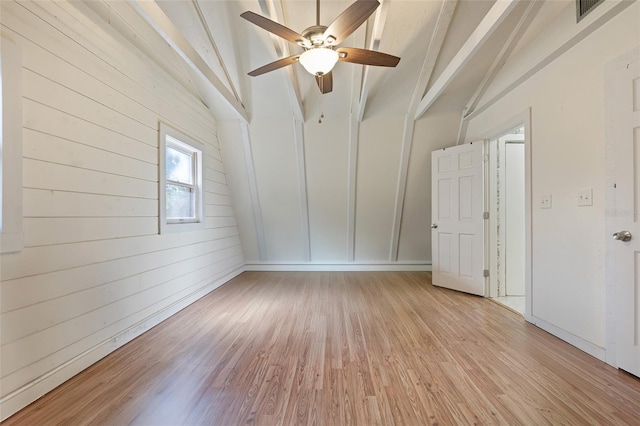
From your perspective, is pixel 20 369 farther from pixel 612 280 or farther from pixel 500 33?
pixel 500 33

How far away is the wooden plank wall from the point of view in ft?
4.75

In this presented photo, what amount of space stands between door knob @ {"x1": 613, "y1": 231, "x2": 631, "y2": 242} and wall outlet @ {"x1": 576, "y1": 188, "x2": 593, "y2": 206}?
0.96 feet

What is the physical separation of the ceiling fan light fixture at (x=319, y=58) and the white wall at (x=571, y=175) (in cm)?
193

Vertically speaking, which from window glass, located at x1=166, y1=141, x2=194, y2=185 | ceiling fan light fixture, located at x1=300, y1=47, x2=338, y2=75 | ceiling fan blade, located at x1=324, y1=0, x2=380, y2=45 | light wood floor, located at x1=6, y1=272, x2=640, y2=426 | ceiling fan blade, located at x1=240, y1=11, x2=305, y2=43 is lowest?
light wood floor, located at x1=6, y1=272, x2=640, y2=426

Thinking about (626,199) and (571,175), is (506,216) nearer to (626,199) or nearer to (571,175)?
(571,175)

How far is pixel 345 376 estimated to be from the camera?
167cm

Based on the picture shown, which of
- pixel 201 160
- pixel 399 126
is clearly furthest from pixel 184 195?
pixel 399 126

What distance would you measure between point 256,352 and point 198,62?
254 cm

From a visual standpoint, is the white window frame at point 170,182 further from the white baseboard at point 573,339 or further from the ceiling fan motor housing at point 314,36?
the white baseboard at point 573,339

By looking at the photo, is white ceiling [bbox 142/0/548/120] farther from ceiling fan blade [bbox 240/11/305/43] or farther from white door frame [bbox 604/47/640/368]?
white door frame [bbox 604/47/640/368]

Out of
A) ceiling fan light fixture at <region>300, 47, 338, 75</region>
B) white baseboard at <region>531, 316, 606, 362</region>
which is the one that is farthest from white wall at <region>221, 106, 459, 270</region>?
white baseboard at <region>531, 316, 606, 362</region>

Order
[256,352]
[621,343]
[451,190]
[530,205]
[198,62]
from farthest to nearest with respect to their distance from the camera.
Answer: [451,190] → [530,205] → [198,62] → [256,352] → [621,343]

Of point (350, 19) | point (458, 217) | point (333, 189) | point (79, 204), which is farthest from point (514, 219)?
point (79, 204)

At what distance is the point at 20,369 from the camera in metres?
1.41
